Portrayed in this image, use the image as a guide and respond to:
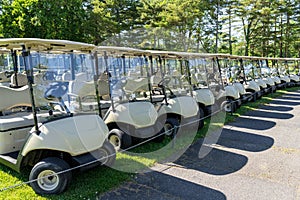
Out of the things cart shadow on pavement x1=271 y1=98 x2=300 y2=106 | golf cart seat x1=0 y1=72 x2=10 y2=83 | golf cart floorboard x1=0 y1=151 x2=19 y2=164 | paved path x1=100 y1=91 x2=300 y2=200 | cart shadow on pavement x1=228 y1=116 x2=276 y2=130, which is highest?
golf cart seat x1=0 y1=72 x2=10 y2=83

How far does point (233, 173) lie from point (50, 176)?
2.21 m

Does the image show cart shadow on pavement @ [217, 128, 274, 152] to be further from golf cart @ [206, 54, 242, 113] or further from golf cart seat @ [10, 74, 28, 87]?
golf cart seat @ [10, 74, 28, 87]

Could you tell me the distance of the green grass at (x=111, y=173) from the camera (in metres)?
2.95

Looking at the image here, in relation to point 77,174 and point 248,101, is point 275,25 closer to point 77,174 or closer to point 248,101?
point 248,101

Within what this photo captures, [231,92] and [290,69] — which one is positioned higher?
[290,69]

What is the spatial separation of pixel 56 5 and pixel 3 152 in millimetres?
10335

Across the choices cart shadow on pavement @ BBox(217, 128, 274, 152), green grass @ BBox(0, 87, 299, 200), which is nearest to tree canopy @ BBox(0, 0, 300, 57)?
green grass @ BBox(0, 87, 299, 200)

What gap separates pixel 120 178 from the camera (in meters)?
3.35

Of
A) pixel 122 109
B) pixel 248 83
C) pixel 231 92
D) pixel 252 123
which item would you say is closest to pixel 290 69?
pixel 248 83

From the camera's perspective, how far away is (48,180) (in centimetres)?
296

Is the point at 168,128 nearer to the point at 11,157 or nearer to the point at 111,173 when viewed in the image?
the point at 111,173

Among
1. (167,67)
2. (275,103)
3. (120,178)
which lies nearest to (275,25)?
(275,103)

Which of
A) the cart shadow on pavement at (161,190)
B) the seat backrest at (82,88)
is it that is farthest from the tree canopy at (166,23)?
the cart shadow on pavement at (161,190)

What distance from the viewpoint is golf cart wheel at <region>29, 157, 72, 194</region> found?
2843 millimetres
